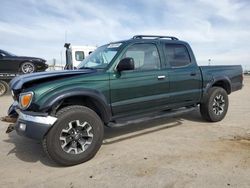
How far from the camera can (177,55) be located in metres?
6.23

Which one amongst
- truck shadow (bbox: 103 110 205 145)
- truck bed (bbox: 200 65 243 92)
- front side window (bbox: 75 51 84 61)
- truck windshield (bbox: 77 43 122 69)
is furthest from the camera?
front side window (bbox: 75 51 84 61)

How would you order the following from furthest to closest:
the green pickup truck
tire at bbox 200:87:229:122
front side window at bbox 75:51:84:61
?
1. front side window at bbox 75:51:84:61
2. tire at bbox 200:87:229:122
3. the green pickup truck

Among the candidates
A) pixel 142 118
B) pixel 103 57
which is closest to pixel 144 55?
pixel 103 57

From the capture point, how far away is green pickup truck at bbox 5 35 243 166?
13.9ft

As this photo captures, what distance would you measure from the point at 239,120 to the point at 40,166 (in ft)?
15.9

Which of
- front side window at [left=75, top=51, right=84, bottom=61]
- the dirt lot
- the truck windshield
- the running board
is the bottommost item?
the dirt lot

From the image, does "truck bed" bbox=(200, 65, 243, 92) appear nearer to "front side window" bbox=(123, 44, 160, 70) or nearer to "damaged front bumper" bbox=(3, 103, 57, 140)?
"front side window" bbox=(123, 44, 160, 70)

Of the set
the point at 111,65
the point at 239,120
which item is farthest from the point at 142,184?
the point at 239,120

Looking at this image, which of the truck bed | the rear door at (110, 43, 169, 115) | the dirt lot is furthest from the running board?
the truck bed

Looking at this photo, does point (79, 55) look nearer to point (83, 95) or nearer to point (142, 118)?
point (142, 118)

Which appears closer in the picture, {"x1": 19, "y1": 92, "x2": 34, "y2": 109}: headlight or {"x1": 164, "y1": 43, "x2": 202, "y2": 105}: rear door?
{"x1": 19, "y1": 92, "x2": 34, "y2": 109}: headlight

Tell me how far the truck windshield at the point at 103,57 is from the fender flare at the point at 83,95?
25.9 inches

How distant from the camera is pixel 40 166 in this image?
14.4 feet

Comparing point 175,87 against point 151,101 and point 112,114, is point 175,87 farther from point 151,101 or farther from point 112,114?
point 112,114
